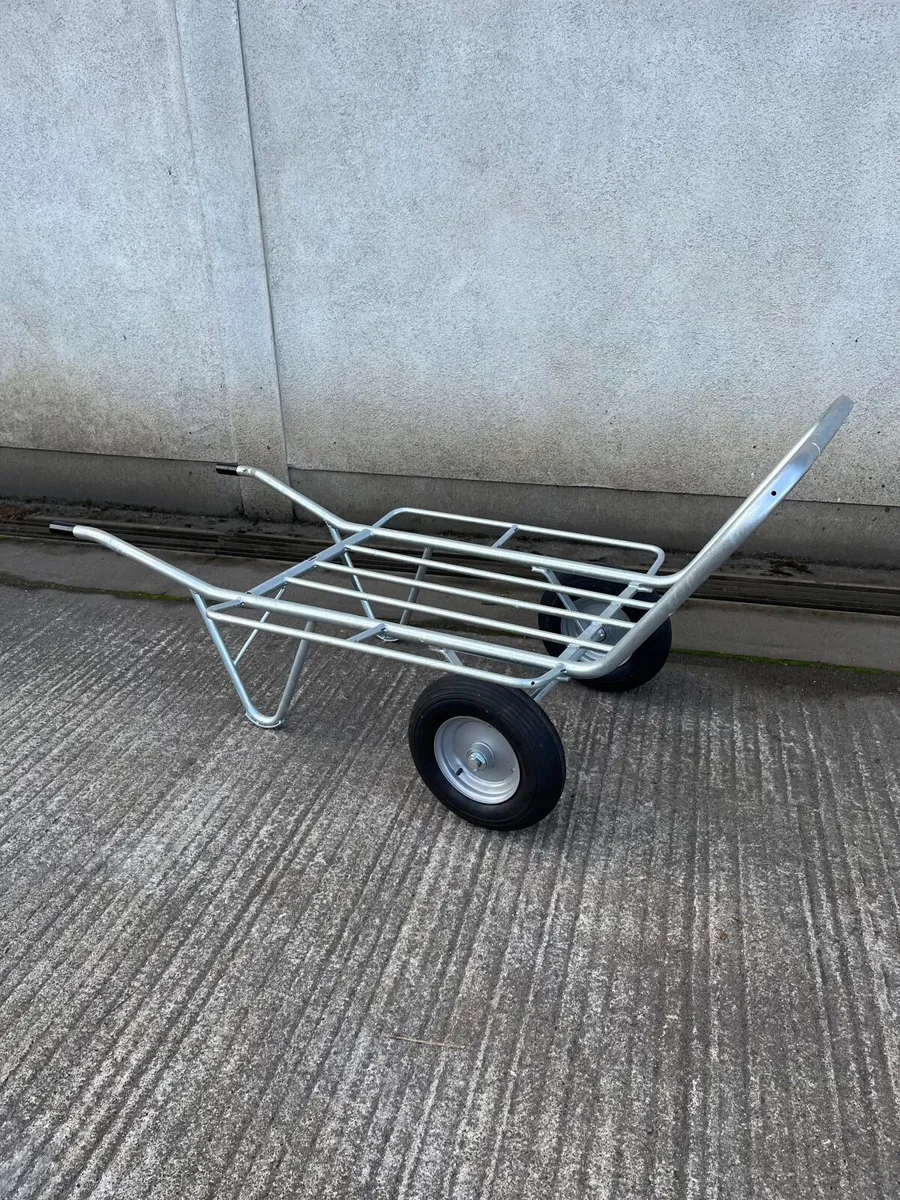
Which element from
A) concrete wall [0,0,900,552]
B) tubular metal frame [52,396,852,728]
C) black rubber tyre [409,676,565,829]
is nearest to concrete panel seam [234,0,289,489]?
concrete wall [0,0,900,552]

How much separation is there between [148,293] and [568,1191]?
13.2 feet

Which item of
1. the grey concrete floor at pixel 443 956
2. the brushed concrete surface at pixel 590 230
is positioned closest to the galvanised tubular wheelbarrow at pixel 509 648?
the grey concrete floor at pixel 443 956

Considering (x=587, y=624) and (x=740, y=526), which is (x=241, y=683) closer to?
(x=587, y=624)

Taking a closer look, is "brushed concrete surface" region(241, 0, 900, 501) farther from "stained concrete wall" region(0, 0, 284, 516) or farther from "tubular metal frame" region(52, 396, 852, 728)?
"tubular metal frame" region(52, 396, 852, 728)

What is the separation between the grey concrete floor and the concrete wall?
1404 mm

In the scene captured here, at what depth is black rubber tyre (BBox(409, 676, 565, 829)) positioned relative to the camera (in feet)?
7.30

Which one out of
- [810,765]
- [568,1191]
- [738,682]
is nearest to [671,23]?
[738,682]

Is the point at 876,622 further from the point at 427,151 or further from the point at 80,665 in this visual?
the point at 80,665

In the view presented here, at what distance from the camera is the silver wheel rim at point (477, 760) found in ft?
7.86

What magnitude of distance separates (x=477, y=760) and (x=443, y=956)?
1.76 feet

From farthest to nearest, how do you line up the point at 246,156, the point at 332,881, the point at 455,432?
the point at 455,432 → the point at 246,156 → the point at 332,881

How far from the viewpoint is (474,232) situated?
3646 millimetres

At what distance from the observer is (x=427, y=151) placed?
11.6 feet

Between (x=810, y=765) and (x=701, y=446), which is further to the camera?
(x=701, y=446)
